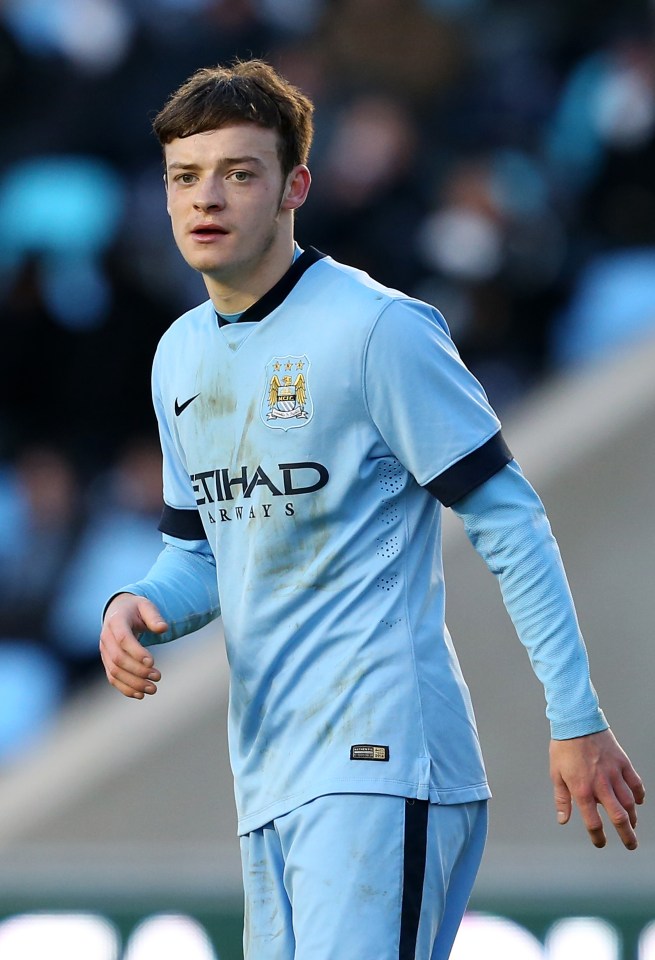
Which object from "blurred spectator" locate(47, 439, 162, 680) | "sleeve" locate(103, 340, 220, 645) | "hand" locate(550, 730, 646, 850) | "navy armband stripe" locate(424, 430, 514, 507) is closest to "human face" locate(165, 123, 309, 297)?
"sleeve" locate(103, 340, 220, 645)

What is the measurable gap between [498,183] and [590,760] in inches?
203

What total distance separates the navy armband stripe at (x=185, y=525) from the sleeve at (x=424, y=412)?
587 millimetres

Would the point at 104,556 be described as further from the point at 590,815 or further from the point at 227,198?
the point at 590,815

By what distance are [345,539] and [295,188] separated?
69cm

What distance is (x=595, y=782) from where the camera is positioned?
265cm

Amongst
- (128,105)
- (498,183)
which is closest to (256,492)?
(498,183)

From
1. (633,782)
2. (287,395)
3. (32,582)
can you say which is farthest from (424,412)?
(32,582)

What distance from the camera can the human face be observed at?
281 centimetres

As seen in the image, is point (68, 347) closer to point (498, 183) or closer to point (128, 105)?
point (128, 105)

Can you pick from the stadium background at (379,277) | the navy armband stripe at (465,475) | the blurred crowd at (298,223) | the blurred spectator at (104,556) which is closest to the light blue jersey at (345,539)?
the navy armband stripe at (465,475)

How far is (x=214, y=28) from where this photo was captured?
Result: 8055mm

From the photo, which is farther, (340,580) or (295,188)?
(295,188)

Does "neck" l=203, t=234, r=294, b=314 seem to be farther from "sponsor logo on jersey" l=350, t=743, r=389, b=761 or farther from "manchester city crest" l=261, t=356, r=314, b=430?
"sponsor logo on jersey" l=350, t=743, r=389, b=761

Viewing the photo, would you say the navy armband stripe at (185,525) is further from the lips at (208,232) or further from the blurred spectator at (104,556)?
the blurred spectator at (104,556)
